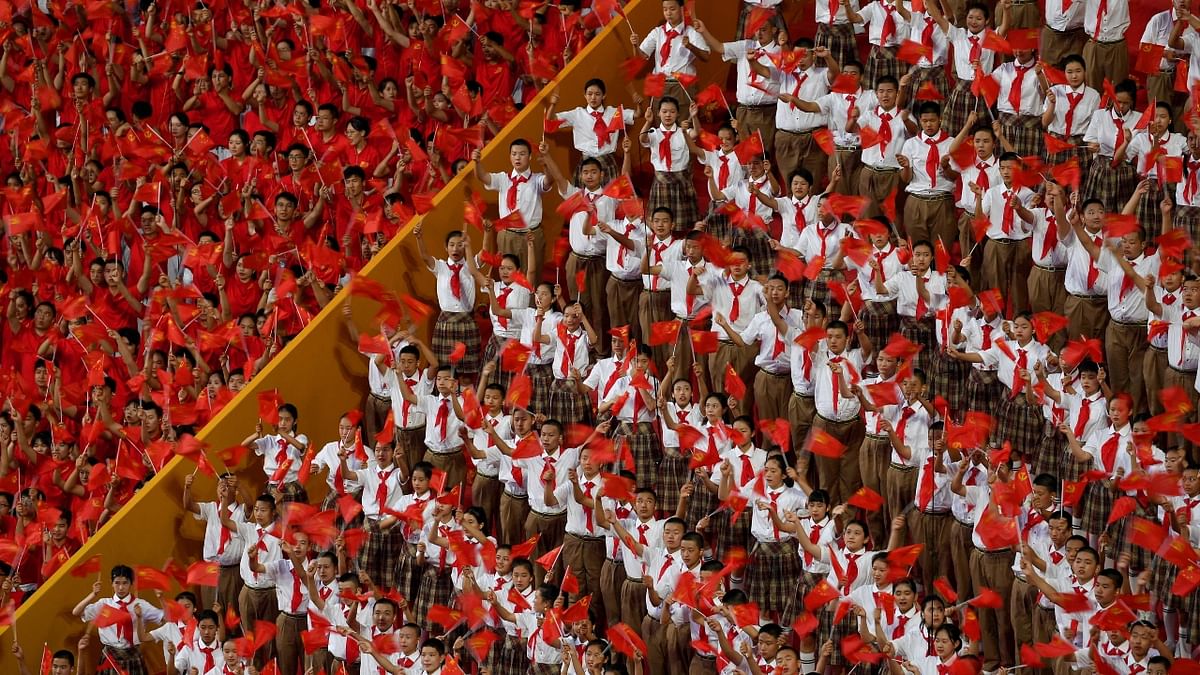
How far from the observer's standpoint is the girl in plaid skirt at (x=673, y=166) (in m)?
9.69

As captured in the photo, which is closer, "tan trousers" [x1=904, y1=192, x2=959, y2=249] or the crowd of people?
the crowd of people

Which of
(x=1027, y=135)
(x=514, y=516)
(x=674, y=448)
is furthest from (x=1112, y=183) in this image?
(x=514, y=516)

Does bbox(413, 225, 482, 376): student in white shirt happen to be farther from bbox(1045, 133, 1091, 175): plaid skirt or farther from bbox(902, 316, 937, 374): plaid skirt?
bbox(1045, 133, 1091, 175): plaid skirt

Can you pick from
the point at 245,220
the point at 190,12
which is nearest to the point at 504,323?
the point at 245,220

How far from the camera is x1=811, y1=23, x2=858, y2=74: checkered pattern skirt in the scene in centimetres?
977

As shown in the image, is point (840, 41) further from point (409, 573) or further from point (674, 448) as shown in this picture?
point (409, 573)

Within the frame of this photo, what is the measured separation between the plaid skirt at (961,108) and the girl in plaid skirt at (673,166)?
1.06 m

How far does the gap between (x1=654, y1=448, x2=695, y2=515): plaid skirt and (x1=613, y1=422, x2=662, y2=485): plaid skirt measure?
0.03 m

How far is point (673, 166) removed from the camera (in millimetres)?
9703

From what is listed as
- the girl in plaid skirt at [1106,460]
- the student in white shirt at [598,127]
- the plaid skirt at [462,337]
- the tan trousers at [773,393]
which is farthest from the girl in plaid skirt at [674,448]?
the girl in plaid skirt at [1106,460]

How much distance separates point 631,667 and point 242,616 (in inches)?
70.7

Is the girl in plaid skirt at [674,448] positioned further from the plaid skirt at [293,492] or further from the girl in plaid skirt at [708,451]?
the plaid skirt at [293,492]

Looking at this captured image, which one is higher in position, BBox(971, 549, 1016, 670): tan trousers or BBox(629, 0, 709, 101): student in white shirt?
BBox(629, 0, 709, 101): student in white shirt

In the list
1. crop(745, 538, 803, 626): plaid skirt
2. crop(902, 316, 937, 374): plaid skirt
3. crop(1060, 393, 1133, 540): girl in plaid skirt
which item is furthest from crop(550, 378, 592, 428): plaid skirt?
crop(1060, 393, 1133, 540): girl in plaid skirt
